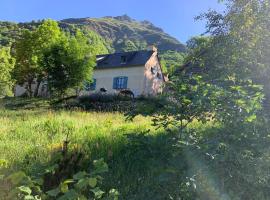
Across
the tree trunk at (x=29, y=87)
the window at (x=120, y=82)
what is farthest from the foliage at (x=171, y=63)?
the tree trunk at (x=29, y=87)

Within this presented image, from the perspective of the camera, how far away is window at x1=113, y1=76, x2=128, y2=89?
47550 millimetres

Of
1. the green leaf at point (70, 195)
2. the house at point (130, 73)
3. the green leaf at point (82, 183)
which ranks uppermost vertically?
the house at point (130, 73)

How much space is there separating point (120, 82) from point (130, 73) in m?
1.50

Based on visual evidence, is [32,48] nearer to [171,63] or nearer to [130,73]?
[130,73]

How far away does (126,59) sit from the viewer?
1912 inches

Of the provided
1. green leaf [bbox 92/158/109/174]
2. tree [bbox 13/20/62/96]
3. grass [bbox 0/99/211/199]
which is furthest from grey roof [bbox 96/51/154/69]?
green leaf [bbox 92/158/109/174]

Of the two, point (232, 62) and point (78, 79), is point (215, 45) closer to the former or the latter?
point (232, 62)

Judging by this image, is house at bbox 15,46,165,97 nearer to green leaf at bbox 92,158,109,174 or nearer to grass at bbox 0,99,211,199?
grass at bbox 0,99,211,199

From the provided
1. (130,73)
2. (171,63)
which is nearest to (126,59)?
(130,73)

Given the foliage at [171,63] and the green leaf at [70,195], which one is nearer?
the green leaf at [70,195]

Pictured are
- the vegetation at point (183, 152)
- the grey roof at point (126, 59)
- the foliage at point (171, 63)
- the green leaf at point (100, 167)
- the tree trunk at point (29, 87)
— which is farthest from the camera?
the tree trunk at point (29, 87)

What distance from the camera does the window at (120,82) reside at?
47.5 meters

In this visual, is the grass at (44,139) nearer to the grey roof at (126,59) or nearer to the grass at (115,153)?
the grass at (115,153)

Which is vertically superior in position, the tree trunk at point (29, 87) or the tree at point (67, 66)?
the tree at point (67, 66)
